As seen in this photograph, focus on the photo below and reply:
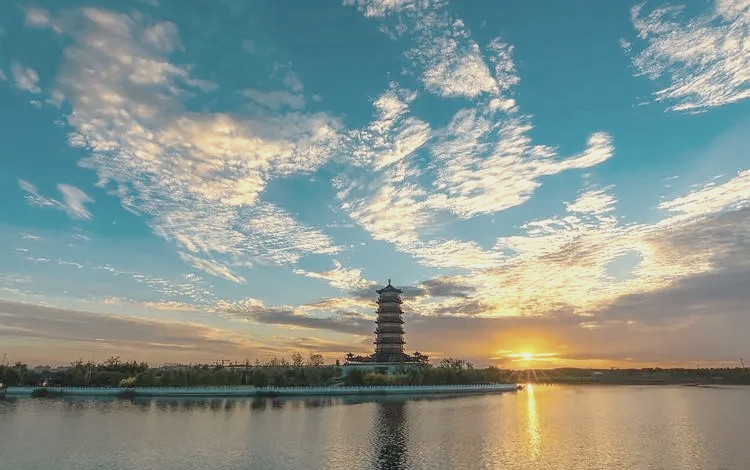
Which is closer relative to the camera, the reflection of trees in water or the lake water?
the reflection of trees in water

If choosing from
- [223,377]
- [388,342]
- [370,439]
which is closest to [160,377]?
[223,377]

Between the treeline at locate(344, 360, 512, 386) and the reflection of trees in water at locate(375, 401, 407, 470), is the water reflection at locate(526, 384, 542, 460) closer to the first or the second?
the reflection of trees in water at locate(375, 401, 407, 470)

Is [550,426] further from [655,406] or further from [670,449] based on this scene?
[655,406]

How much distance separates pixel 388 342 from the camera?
155 meters

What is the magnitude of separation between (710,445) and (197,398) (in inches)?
3569

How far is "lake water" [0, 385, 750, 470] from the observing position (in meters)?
40.3

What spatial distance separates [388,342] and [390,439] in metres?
105

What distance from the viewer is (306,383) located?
132 m

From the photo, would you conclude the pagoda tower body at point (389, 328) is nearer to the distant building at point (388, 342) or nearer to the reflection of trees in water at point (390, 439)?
the distant building at point (388, 342)

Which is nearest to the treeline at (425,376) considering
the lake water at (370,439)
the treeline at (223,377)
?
the treeline at (223,377)

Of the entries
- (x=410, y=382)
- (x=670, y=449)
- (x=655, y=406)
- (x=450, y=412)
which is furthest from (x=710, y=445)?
(x=410, y=382)

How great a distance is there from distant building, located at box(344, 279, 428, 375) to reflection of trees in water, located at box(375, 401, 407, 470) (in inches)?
2774

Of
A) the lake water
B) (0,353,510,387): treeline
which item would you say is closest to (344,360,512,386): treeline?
(0,353,510,387): treeline

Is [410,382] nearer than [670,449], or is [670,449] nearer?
[670,449]
